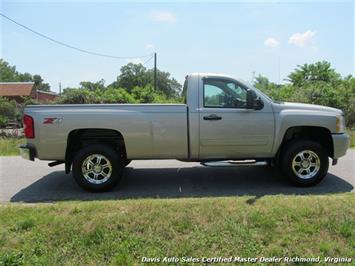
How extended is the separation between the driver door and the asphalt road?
25.6 inches

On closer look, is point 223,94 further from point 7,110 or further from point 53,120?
point 7,110

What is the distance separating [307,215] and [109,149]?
3.30m

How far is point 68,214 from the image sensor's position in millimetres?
4688

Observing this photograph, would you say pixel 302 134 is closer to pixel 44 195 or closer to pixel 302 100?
pixel 44 195

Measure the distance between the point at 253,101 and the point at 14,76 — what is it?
105488 millimetres

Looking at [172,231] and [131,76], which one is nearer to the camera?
[172,231]

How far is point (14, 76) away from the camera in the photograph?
3952 inches

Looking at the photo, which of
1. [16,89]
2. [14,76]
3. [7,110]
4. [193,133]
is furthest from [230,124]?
[14,76]

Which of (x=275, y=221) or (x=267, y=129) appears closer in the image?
(x=275, y=221)

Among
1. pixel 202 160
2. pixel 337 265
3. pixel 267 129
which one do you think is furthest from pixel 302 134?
pixel 337 265

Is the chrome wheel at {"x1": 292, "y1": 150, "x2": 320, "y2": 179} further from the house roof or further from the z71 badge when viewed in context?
the house roof

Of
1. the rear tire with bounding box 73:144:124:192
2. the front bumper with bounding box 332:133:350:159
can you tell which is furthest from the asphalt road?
the front bumper with bounding box 332:133:350:159

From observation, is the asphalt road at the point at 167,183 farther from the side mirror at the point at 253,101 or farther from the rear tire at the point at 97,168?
the side mirror at the point at 253,101

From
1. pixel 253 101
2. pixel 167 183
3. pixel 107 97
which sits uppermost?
pixel 107 97
